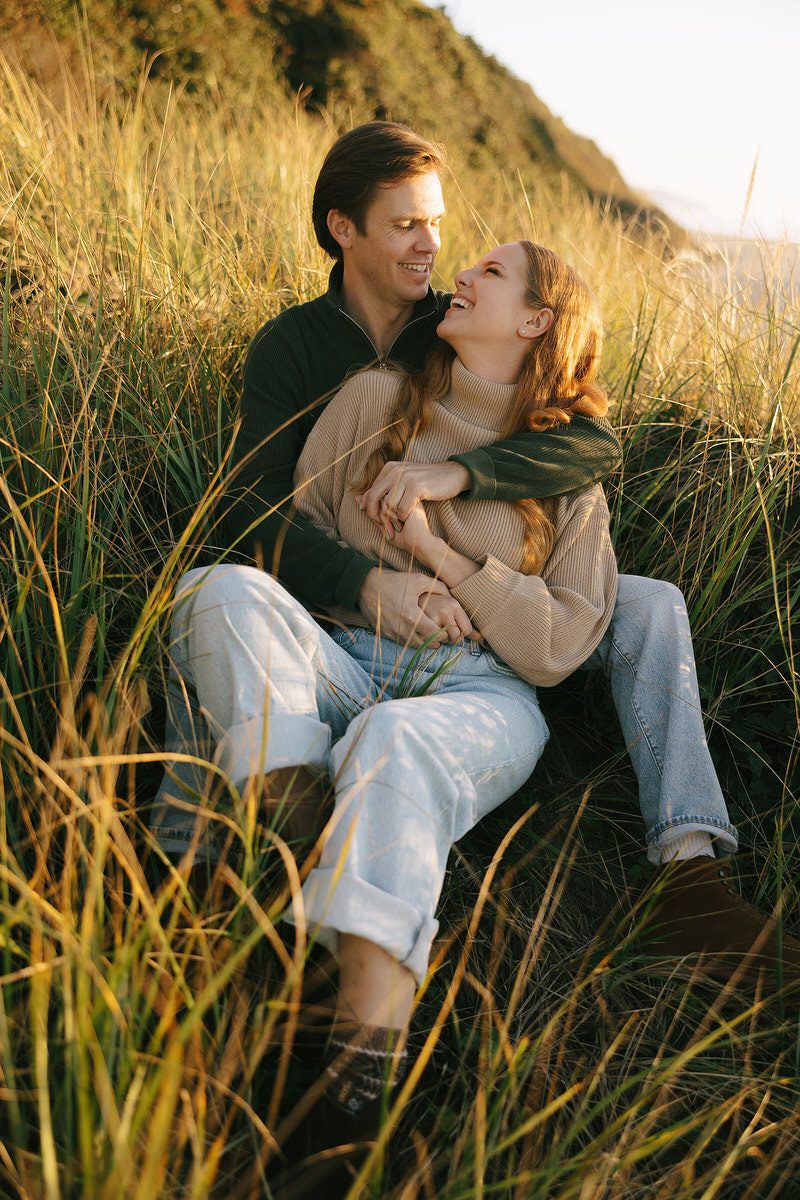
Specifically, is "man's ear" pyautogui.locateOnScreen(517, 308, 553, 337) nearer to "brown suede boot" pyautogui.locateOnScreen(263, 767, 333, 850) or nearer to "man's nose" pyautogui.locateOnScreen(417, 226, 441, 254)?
"man's nose" pyautogui.locateOnScreen(417, 226, 441, 254)

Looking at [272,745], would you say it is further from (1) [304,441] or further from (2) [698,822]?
(1) [304,441]

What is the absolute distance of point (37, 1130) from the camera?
1.38 meters

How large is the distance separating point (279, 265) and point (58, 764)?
3.03 metres

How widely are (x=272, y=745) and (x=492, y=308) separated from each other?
4.33 feet

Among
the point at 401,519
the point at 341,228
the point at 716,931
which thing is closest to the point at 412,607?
the point at 401,519

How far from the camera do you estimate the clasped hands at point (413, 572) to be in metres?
2.31

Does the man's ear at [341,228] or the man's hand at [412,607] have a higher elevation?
the man's ear at [341,228]

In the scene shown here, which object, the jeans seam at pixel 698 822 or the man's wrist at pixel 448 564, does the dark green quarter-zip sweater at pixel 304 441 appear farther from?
the jeans seam at pixel 698 822

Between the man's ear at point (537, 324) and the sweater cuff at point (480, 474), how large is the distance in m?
0.36

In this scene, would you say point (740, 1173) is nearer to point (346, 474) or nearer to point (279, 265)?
point (346, 474)

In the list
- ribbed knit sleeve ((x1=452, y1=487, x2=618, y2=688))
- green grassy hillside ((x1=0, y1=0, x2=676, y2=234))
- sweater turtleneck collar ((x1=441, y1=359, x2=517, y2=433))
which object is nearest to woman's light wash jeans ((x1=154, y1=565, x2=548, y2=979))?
ribbed knit sleeve ((x1=452, y1=487, x2=618, y2=688))

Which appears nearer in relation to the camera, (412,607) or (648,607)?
(412,607)

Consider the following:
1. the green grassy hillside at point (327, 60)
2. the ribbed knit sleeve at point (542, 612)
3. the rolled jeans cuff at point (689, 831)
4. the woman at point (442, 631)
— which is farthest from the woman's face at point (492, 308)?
the green grassy hillside at point (327, 60)

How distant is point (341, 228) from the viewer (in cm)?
284
